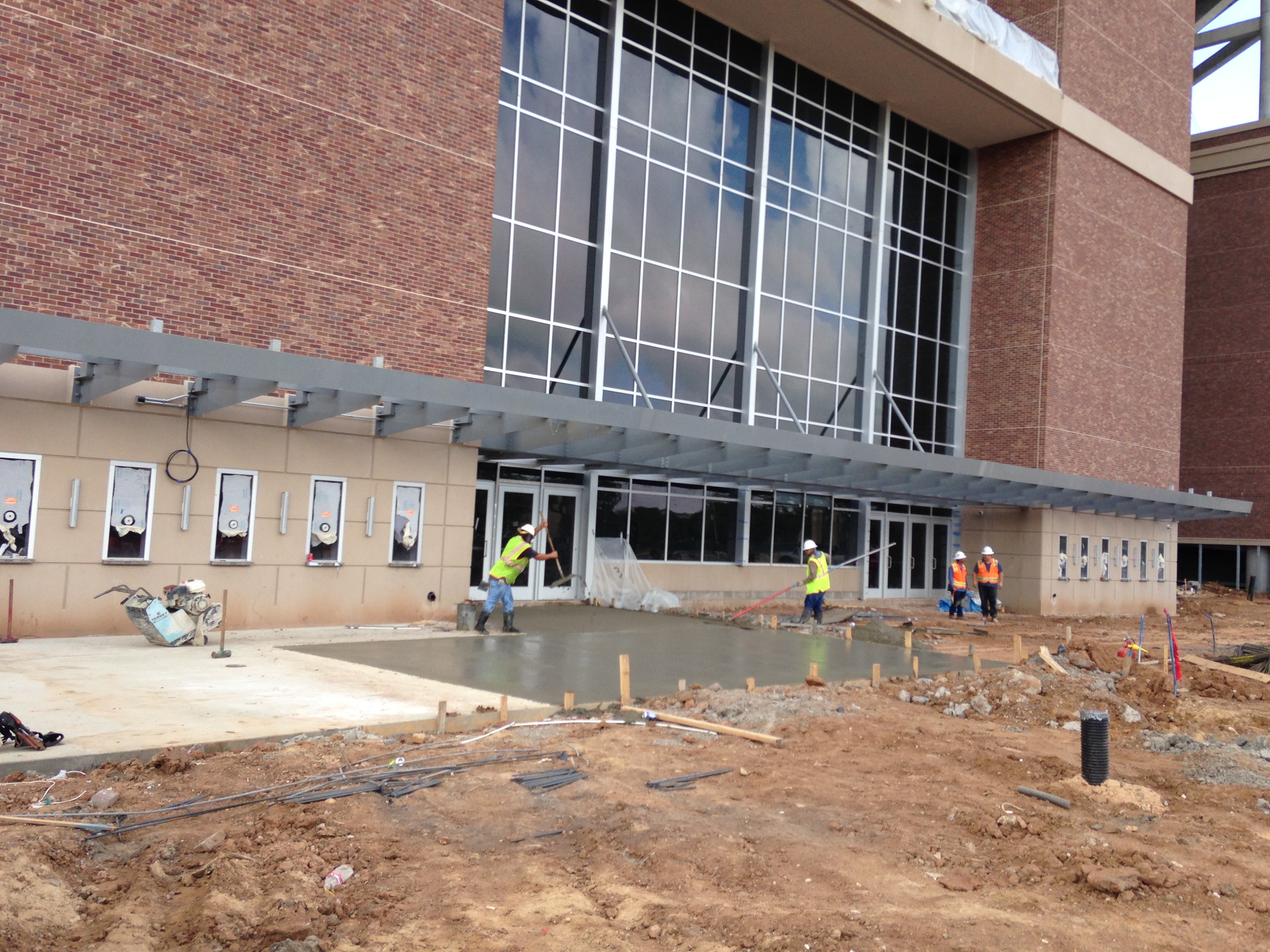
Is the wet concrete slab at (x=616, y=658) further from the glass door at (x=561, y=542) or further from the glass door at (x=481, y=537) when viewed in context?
the glass door at (x=561, y=542)

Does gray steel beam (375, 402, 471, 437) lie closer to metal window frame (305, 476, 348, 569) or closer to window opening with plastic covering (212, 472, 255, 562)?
metal window frame (305, 476, 348, 569)

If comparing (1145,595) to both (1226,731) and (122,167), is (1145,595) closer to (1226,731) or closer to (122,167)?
(1226,731)

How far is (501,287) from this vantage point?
21141mm

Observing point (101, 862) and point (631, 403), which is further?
point (631, 403)

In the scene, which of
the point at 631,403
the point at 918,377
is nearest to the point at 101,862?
the point at 631,403

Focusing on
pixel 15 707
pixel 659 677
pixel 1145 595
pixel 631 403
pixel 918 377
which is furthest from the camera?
pixel 1145 595

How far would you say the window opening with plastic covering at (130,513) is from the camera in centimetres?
1394

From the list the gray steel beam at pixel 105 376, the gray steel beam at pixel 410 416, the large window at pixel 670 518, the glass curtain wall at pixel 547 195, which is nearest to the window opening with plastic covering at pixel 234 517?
the gray steel beam at pixel 105 376

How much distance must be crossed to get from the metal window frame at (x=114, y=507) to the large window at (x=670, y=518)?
10.6 m

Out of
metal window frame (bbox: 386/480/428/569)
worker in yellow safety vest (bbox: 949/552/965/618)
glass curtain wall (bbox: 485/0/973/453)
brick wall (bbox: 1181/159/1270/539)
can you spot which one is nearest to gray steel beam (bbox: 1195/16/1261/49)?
brick wall (bbox: 1181/159/1270/539)

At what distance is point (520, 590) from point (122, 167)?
1126 centimetres

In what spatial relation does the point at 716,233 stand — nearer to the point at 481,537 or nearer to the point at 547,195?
the point at 547,195

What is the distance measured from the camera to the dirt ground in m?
4.88

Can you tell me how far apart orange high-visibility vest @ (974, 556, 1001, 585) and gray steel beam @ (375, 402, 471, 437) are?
13950 mm
